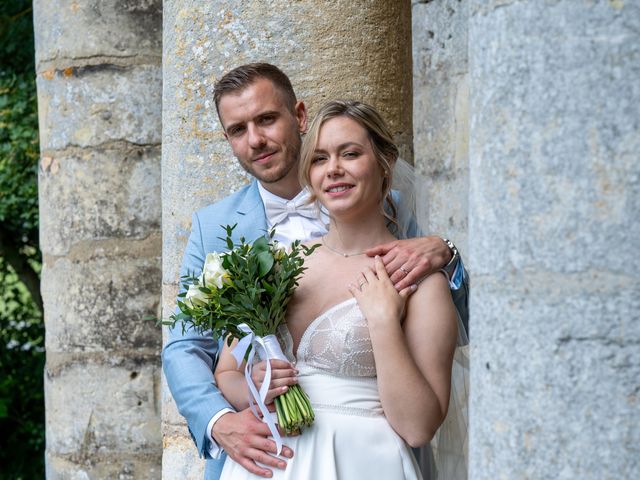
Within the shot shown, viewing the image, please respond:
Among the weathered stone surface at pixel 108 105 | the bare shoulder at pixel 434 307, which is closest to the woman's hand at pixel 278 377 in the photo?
the bare shoulder at pixel 434 307

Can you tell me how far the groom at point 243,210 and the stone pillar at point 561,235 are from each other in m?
1.13

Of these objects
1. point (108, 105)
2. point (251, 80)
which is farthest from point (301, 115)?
point (108, 105)

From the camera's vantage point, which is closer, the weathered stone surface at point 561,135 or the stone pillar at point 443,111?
the weathered stone surface at point 561,135

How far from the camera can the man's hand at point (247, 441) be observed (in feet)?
8.62

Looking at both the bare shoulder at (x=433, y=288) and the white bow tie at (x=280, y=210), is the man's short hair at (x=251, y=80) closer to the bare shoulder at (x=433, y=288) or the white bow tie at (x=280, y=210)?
the white bow tie at (x=280, y=210)

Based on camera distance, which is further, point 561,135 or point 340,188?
point 340,188

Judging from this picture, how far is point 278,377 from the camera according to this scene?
260cm

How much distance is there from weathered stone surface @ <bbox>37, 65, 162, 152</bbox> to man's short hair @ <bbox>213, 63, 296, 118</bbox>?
6.41 ft

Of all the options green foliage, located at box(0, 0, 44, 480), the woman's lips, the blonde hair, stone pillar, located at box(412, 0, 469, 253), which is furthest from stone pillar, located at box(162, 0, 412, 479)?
green foliage, located at box(0, 0, 44, 480)

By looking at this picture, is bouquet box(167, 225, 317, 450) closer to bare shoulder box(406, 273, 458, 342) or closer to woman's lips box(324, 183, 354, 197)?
woman's lips box(324, 183, 354, 197)

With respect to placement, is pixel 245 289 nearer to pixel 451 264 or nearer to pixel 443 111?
pixel 451 264

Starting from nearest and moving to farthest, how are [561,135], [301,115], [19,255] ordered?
[561,135]
[301,115]
[19,255]

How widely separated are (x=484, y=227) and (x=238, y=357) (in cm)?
113

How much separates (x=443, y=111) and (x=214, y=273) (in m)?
1.60
